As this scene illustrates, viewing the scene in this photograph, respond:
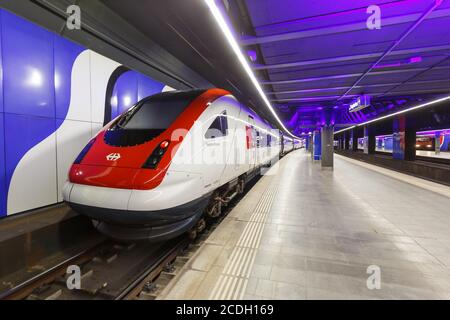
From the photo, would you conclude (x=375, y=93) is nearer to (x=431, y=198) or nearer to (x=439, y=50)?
(x=439, y=50)

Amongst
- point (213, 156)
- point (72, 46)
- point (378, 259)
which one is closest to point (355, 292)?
point (378, 259)

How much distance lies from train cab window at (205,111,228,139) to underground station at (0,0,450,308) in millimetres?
31

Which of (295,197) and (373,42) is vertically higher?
(373,42)

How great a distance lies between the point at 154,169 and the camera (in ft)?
7.50

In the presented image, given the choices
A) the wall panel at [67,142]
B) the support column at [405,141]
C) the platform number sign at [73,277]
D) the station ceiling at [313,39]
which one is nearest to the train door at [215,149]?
the station ceiling at [313,39]

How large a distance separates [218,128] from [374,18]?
10.4 feet

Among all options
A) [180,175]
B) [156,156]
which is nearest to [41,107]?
[156,156]

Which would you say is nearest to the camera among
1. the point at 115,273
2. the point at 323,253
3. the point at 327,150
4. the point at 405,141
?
the point at 115,273

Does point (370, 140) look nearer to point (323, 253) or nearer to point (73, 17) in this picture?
point (323, 253)

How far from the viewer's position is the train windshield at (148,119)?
2.74 meters

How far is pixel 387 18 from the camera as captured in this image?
11.7 ft

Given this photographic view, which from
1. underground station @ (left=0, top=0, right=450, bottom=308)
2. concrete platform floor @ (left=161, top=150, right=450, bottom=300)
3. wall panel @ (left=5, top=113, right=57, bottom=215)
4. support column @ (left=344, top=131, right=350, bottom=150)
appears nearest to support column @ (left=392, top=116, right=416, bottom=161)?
underground station @ (left=0, top=0, right=450, bottom=308)
